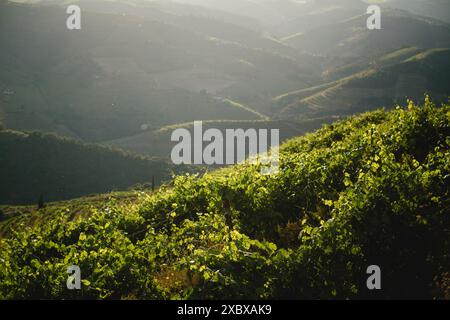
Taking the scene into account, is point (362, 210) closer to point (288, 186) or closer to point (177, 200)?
point (288, 186)

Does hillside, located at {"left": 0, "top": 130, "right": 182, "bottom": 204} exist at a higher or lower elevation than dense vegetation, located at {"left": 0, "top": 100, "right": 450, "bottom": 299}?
higher

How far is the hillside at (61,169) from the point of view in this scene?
468ft

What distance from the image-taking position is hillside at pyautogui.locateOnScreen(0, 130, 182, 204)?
14262cm

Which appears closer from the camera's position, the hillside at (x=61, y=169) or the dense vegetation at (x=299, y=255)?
the dense vegetation at (x=299, y=255)

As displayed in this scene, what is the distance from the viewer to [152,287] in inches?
339

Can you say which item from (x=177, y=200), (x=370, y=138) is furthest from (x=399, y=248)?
(x=177, y=200)

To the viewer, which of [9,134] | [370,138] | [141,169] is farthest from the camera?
[9,134]

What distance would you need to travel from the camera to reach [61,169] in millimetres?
151750

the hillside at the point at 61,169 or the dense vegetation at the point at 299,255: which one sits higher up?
the hillside at the point at 61,169

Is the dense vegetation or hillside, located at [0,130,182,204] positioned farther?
hillside, located at [0,130,182,204]

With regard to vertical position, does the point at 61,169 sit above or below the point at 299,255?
above

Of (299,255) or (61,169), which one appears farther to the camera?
(61,169)
